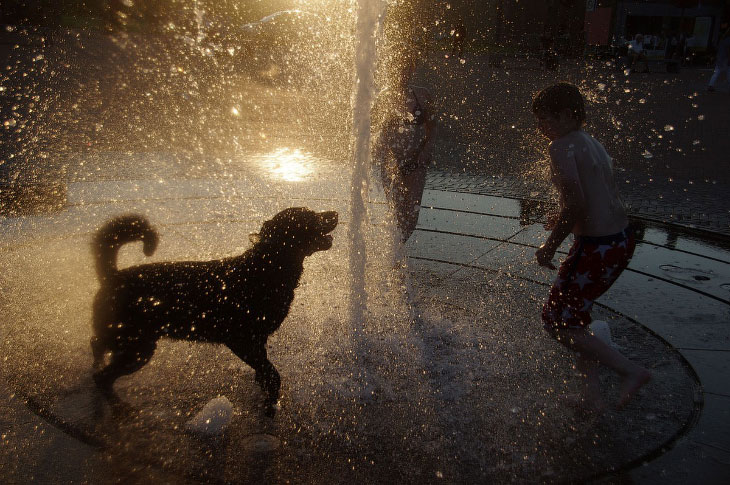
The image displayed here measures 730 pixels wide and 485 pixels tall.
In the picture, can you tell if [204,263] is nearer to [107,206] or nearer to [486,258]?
[486,258]

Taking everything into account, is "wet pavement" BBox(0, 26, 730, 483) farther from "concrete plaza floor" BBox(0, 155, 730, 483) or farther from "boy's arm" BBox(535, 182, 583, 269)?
"boy's arm" BBox(535, 182, 583, 269)

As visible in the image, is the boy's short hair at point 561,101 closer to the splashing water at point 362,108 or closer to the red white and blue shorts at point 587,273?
the red white and blue shorts at point 587,273

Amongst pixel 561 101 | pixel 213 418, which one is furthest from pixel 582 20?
pixel 213 418

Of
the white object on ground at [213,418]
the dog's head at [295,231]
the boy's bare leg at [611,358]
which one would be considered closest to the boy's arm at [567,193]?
the boy's bare leg at [611,358]

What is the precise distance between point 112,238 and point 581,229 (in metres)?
2.41

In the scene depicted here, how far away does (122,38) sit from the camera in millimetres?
25938

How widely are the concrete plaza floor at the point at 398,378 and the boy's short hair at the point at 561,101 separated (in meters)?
1.57

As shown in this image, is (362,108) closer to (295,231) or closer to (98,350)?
(295,231)

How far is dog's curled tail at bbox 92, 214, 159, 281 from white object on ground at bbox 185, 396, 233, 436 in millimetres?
852

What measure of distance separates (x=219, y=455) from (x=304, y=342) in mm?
1273

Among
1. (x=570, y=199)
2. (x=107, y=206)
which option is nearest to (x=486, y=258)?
(x=570, y=199)

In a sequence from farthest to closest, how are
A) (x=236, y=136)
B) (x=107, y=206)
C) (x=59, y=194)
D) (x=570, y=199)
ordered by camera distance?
(x=236, y=136)
(x=59, y=194)
(x=107, y=206)
(x=570, y=199)

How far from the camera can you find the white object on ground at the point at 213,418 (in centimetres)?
313

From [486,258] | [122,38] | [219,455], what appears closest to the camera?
[219,455]
